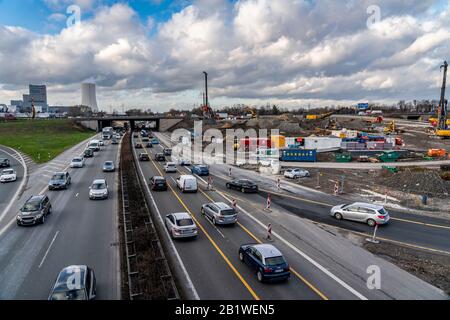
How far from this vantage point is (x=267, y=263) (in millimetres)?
14508

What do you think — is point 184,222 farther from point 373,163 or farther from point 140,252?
point 373,163

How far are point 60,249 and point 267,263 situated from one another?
1152cm

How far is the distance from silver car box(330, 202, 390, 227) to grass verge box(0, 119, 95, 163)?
1867 inches

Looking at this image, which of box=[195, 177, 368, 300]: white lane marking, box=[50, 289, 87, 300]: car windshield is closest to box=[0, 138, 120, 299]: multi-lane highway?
box=[50, 289, 87, 300]: car windshield

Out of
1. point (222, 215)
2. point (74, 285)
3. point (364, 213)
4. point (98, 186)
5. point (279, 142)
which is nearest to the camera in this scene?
point (74, 285)

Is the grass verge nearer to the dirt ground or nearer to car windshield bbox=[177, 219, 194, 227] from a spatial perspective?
car windshield bbox=[177, 219, 194, 227]

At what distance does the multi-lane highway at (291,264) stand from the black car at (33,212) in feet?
34.0

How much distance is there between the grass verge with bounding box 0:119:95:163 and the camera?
203 ft

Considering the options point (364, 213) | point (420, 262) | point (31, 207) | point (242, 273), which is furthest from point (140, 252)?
point (364, 213)

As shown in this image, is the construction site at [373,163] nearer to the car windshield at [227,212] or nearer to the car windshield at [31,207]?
the car windshield at [227,212]

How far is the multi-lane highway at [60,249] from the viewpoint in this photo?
A: 14219 mm

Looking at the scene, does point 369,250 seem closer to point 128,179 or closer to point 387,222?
point 387,222


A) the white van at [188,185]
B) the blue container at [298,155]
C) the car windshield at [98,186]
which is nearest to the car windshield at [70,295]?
the car windshield at [98,186]

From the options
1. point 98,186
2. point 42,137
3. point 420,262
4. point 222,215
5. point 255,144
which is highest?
point 42,137
